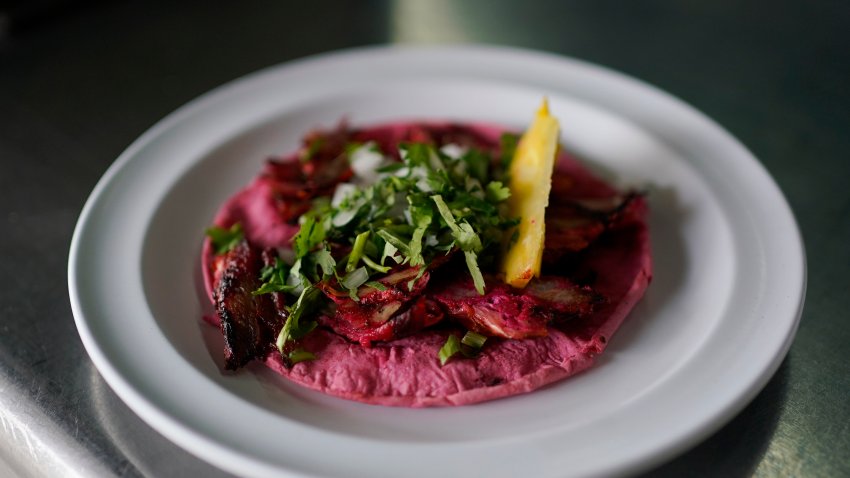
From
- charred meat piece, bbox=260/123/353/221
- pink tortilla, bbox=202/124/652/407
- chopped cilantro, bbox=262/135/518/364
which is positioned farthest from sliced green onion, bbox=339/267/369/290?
charred meat piece, bbox=260/123/353/221

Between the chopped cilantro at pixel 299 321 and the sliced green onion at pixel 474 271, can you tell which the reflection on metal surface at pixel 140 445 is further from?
→ the sliced green onion at pixel 474 271

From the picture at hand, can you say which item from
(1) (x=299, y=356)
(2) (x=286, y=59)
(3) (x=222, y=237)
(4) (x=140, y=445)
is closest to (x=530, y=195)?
(1) (x=299, y=356)

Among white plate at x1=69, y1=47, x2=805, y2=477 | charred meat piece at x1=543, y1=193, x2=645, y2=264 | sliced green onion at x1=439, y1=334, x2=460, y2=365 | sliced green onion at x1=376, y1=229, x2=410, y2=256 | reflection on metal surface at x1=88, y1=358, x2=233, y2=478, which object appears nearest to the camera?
white plate at x1=69, y1=47, x2=805, y2=477

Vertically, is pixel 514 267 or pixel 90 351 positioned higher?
pixel 514 267

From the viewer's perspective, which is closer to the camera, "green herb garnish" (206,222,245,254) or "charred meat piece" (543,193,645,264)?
"charred meat piece" (543,193,645,264)

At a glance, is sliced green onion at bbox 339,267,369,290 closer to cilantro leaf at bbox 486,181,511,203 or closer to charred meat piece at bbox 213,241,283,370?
charred meat piece at bbox 213,241,283,370

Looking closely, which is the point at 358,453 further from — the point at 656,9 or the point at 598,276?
the point at 656,9

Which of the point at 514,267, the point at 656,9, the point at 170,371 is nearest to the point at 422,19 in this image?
the point at 656,9

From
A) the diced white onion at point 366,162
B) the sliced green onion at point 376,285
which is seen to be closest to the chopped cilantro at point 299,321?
the sliced green onion at point 376,285
